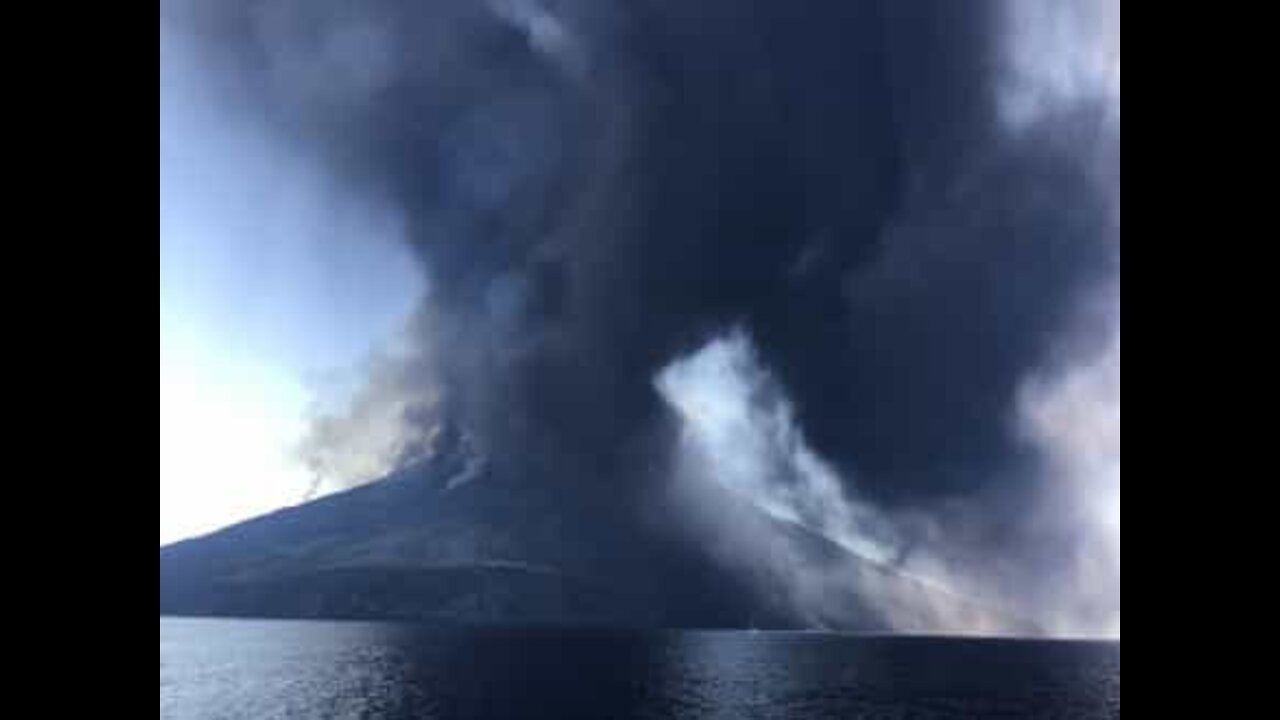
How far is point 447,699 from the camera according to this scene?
374 ft

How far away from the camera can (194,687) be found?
131 metres
